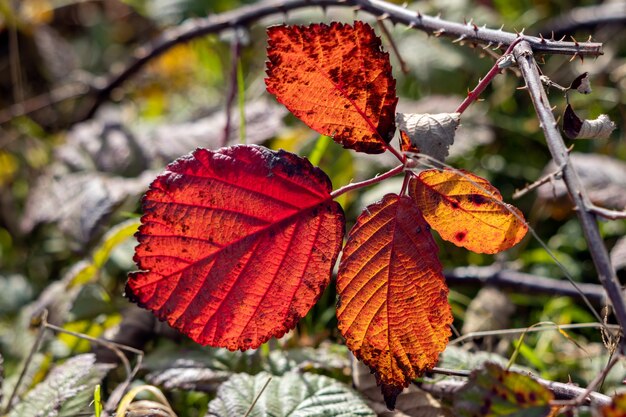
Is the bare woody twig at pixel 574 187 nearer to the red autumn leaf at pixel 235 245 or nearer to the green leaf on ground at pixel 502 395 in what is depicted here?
the green leaf on ground at pixel 502 395

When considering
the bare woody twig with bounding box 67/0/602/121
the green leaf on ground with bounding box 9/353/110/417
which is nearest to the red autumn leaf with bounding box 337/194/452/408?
the bare woody twig with bounding box 67/0/602/121

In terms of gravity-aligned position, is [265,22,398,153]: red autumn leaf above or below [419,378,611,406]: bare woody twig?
above

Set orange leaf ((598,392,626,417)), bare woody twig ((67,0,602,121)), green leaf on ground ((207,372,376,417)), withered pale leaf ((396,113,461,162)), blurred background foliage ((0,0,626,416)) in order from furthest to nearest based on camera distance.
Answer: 1. blurred background foliage ((0,0,626,416))
2. green leaf on ground ((207,372,376,417))
3. bare woody twig ((67,0,602,121))
4. withered pale leaf ((396,113,461,162))
5. orange leaf ((598,392,626,417))

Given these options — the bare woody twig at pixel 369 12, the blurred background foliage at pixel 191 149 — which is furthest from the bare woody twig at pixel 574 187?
the blurred background foliage at pixel 191 149

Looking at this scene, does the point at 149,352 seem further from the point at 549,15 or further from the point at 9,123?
the point at 549,15

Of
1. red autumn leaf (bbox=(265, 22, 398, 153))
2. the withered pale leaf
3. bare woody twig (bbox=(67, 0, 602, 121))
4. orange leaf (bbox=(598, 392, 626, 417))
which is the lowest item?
→ orange leaf (bbox=(598, 392, 626, 417))

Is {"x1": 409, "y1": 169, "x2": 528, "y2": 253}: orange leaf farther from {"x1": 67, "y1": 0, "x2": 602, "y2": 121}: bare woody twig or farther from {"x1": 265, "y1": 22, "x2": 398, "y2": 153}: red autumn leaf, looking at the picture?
{"x1": 67, "y1": 0, "x2": 602, "y2": 121}: bare woody twig

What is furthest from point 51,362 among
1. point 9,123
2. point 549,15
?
point 549,15

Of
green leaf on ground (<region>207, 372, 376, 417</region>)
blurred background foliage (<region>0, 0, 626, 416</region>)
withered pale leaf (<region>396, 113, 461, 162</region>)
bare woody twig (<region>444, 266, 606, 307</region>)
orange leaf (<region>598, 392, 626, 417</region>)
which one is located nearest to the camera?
orange leaf (<region>598, 392, 626, 417</region>)
